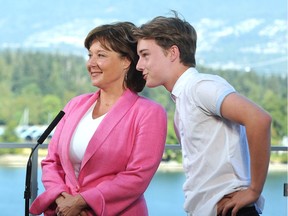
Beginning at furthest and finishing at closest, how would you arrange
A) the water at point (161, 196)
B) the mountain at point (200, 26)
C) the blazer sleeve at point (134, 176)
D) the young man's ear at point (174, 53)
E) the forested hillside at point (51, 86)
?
the mountain at point (200, 26)
the forested hillside at point (51, 86)
the water at point (161, 196)
the blazer sleeve at point (134, 176)
the young man's ear at point (174, 53)

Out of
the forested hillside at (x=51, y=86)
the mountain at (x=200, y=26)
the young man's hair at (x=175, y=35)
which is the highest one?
the young man's hair at (x=175, y=35)

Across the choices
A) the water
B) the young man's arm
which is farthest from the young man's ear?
the water

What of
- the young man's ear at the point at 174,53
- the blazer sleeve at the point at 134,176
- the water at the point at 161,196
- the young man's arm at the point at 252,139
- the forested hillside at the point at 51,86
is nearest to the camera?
the young man's arm at the point at 252,139

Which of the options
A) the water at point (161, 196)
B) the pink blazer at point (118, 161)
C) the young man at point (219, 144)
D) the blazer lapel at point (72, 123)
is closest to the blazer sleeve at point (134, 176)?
the pink blazer at point (118, 161)

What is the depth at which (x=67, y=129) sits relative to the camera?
1.72 metres

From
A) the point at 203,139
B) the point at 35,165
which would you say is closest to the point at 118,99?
the point at 203,139

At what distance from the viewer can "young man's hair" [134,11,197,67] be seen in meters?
1.38

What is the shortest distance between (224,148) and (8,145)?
1.18 meters

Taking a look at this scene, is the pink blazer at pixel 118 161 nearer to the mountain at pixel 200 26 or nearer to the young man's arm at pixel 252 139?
the young man's arm at pixel 252 139

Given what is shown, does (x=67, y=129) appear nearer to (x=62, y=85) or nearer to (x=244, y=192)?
(x=244, y=192)

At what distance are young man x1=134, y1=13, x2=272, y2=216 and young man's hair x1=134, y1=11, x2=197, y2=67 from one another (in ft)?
0.04

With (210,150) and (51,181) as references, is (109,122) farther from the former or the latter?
(210,150)

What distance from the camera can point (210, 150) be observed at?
4.22ft

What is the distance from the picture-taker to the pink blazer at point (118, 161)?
1633 mm
